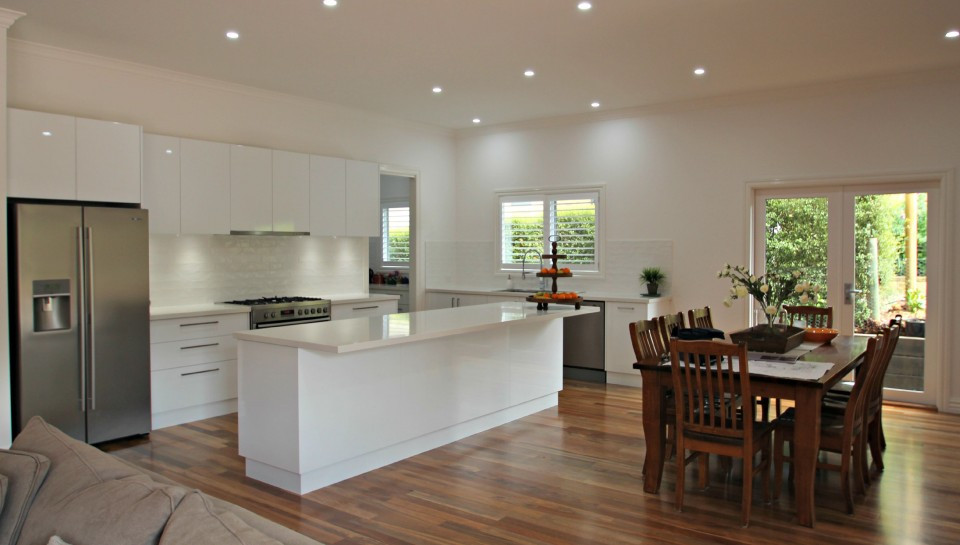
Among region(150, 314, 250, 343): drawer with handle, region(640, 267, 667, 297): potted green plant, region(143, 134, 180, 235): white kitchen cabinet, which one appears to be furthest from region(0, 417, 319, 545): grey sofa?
region(640, 267, 667, 297): potted green plant

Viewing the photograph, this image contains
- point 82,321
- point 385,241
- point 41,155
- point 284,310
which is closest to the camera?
point 41,155

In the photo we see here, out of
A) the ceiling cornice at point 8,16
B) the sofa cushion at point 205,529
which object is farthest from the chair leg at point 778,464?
the ceiling cornice at point 8,16

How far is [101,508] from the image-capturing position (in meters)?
1.58

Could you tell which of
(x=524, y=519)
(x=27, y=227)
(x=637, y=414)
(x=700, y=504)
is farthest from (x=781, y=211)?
(x=27, y=227)

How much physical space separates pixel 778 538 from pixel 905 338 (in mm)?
3669

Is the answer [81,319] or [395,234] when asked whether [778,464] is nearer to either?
[81,319]

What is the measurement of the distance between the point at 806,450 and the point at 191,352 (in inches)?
174

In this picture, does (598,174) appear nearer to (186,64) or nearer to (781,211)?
(781,211)

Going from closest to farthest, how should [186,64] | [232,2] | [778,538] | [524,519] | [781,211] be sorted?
[778,538], [524,519], [232,2], [186,64], [781,211]

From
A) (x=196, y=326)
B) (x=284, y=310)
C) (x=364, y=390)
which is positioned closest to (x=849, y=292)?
(x=364, y=390)

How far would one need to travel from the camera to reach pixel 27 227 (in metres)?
4.31

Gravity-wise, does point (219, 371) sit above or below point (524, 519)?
above

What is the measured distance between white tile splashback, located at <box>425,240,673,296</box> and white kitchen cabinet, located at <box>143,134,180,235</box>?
3315mm

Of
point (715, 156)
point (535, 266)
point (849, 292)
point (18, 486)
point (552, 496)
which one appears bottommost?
point (552, 496)
